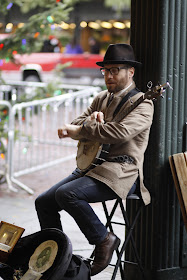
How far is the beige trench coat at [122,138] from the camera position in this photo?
417 cm

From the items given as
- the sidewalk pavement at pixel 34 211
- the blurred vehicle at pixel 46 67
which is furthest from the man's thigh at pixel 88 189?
the blurred vehicle at pixel 46 67

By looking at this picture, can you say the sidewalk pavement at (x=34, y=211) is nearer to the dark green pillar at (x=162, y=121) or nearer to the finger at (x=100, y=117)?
the dark green pillar at (x=162, y=121)

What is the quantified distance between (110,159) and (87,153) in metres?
0.20

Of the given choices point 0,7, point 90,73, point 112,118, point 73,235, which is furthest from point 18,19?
point 112,118

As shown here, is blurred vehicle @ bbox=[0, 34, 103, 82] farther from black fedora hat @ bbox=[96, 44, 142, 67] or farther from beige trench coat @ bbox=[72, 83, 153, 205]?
beige trench coat @ bbox=[72, 83, 153, 205]

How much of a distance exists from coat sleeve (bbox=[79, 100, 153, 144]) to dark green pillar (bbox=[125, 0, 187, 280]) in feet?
1.21

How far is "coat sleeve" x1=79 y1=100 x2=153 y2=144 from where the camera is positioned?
4148mm

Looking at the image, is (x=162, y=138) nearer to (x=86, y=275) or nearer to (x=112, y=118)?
(x=112, y=118)

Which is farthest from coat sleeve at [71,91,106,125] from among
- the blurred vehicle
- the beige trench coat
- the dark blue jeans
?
the blurred vehicle

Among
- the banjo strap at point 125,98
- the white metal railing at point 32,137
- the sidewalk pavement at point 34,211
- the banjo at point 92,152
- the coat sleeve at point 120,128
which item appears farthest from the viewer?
the white metal railing at point 32,137

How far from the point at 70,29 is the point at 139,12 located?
23.7 m

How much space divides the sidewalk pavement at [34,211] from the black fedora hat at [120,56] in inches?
74.1

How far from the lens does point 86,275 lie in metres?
4.15

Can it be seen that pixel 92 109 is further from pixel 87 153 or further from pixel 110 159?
pixel 110 159
